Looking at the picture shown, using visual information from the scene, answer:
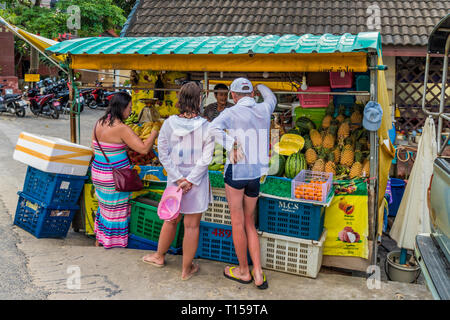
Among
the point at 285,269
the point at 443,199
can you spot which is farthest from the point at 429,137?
the point at 285,269

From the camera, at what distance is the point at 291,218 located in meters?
4.05

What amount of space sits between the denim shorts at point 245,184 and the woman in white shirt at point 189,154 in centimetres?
20

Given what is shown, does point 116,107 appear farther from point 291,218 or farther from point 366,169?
point 366,169

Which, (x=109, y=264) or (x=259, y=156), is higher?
(x=259, y=156)

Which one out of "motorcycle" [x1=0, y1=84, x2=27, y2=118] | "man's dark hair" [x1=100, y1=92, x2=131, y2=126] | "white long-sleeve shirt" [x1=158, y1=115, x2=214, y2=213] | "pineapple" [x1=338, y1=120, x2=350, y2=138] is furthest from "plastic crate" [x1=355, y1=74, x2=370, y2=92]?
"motorcycle" [x1=0, y1=84, x2=27, y2=118]

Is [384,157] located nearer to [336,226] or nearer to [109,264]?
[336,226]

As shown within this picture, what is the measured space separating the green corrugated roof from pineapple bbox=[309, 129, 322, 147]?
3.33 ft

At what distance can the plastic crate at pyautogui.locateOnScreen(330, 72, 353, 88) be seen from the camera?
470cm

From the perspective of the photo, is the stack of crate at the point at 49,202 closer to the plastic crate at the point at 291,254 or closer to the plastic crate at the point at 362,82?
the plastic crate at the point at 291,254

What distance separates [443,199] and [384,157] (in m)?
1.74

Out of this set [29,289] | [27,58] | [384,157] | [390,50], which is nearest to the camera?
[29,289]

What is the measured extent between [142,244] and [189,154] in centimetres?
148

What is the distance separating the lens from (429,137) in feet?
15.8

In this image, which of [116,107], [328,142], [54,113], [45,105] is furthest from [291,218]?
[45,105]
